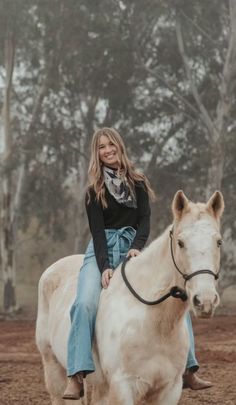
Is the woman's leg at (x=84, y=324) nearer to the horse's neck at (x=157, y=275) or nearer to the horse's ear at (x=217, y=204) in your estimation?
the horse's neck at (x=157, y=275)

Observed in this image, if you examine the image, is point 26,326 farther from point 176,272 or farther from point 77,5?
point 176,272

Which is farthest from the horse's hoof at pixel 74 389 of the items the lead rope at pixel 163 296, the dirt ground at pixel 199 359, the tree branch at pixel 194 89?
the tree branch at pixel 194 89

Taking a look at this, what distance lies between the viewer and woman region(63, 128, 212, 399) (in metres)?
4.62

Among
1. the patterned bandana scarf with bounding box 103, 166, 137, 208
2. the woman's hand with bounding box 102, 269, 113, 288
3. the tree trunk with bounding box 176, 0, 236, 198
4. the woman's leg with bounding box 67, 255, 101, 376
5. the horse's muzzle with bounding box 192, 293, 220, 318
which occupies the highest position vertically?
the tree trunk with bounding box 176, 0, 236, 198

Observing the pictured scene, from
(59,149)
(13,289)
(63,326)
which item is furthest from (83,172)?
(63,326)

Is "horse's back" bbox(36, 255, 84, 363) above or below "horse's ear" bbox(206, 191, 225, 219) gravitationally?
below

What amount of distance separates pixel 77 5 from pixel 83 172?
6493 mm

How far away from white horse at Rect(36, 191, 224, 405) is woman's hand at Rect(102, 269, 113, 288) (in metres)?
0.05

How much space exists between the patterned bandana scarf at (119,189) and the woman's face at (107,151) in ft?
0.32

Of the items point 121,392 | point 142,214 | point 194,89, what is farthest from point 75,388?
point 194,89

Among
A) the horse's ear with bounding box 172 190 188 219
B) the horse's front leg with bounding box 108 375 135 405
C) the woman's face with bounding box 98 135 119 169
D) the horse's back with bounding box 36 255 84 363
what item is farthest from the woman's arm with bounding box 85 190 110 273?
the horse's ear with bounding box 172 190 188 219

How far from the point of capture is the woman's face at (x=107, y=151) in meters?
4.92

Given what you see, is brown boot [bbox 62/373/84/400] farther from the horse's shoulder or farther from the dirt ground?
the dirt ground

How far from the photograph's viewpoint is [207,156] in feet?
75.7
